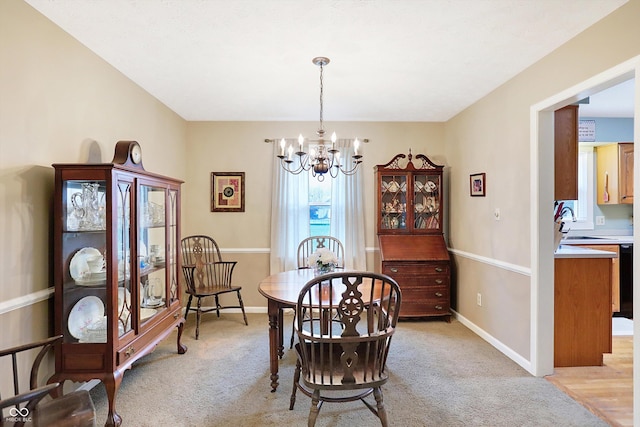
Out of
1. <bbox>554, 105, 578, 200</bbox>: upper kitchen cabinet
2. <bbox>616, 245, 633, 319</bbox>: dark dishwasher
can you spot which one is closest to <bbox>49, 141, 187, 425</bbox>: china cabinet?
<bbox>554, 105, 578, 200</bbox>: upper kitchen cabinet

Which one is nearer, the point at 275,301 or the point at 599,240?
the point at 275,301

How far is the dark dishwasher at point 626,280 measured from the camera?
13.5ft

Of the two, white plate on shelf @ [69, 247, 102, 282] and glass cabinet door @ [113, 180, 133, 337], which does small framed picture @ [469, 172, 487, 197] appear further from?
white plate on shelf @ [69, 247, 102, 282]

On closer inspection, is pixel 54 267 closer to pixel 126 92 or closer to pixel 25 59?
pixel 25 59

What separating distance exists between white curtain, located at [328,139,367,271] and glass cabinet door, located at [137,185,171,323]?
216cm

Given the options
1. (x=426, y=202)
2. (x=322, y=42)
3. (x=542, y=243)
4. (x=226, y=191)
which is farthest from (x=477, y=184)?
(x=226, y=191)

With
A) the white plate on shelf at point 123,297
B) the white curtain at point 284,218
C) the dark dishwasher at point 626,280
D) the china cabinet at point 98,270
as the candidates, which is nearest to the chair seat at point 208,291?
the white curtain at point 284,218

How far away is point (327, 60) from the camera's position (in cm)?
266

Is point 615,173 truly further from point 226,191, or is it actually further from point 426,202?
point 226,191

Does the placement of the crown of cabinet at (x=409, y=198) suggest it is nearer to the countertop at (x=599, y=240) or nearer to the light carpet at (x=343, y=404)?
the light carpet at (x=343, y=404)

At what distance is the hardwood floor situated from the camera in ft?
7.31

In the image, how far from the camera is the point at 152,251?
9.00 feet

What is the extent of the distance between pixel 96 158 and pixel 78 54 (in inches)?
28.4

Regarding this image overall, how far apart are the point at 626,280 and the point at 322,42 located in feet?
14.8
